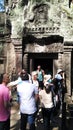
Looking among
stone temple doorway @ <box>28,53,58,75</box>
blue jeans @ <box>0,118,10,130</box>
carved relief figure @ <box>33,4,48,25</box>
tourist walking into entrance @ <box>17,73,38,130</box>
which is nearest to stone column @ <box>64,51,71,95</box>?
stone temple doorway @ <box>28,53,58,75</box>

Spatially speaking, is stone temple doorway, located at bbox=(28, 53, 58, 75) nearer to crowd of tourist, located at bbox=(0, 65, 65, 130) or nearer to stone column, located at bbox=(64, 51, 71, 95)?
stone column, located at bbox=(64, 51, 71, 95)

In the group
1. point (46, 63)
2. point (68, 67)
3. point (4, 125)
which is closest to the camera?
point (4, 125)

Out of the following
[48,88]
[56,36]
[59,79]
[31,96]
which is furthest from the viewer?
[56,36]

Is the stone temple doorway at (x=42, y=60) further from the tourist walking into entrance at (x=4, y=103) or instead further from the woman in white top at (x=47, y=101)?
the tourist walking into entrance at (x=4, y=103)

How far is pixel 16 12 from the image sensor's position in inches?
819

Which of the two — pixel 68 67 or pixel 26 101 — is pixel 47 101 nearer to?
pixel 26 101

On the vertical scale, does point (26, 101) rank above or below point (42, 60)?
above

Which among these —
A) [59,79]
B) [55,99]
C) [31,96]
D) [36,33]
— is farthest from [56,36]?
[31,96]

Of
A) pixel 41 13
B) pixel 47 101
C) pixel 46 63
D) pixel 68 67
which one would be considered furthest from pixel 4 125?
pixel 46 63

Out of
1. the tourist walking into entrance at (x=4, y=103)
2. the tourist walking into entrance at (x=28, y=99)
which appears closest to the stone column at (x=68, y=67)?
the tourist walking into entrance at (x=28, y=99)

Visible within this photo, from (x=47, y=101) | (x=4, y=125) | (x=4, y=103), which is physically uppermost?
(x=4, y=103)

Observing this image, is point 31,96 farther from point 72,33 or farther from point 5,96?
point 72,33

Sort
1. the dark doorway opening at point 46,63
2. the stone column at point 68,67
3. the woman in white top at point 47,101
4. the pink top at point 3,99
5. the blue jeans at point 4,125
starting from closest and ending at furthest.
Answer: the pink top at point 3,99 → the blue jeans at point 4,125 → the woman in white top at point 47,101 → the stone column at point 68,67 → the dark doorway opening at point 46,63

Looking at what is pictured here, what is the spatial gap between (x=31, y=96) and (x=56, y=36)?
1182 centimetres
